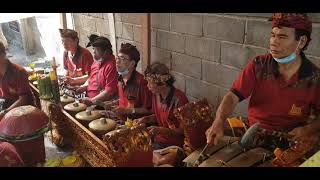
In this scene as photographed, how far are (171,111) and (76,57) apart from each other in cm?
286

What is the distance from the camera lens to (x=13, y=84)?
423 centimetres

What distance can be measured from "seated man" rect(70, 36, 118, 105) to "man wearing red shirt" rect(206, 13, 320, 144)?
2253mm

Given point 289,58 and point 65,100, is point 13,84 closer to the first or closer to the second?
point 65,100

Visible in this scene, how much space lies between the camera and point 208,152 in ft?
8.43

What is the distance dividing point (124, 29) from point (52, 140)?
2.87m

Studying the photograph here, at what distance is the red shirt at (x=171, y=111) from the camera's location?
11.2 ft

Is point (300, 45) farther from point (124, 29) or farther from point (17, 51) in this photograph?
point (17, 51)

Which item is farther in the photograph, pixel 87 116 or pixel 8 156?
pixel 87 116

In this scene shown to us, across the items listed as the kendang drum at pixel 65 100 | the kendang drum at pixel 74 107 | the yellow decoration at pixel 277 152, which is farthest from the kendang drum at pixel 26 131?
the yellow decoration at pixel 277 152

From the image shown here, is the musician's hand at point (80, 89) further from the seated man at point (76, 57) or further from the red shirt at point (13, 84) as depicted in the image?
the red shirt at point (13, 84)

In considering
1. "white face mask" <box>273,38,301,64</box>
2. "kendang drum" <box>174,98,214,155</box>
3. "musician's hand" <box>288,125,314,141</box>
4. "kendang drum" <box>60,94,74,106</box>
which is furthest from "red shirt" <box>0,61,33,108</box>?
"musician's hand" <box>288,125,314,141</box>

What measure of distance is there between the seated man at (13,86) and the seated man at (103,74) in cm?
88

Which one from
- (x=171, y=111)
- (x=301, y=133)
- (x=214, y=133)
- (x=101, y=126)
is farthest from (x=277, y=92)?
(x=101, y=126)

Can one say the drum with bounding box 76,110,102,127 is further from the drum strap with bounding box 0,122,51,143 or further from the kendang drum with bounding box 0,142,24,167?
the kendang drum with bounding box 0,142,24,167
